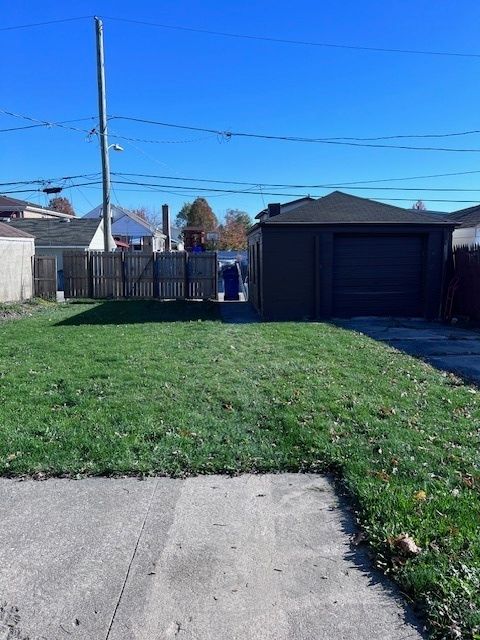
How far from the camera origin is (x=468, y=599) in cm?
227

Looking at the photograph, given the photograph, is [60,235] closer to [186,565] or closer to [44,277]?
[44,277]

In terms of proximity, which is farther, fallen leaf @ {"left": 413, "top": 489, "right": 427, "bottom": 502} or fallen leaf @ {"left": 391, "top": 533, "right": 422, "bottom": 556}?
fallen leaf @ {"left": 413, "top": 489, "right": 427, "bottom": 502}

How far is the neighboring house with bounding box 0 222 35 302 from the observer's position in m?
17.0

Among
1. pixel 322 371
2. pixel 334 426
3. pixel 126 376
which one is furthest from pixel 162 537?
pixel 322 371

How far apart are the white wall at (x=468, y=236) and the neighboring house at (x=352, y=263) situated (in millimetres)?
4691

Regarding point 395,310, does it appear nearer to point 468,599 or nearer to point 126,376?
point 126,376

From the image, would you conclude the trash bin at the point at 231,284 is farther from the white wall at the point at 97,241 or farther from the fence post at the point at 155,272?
the white wall at the point at 97,241

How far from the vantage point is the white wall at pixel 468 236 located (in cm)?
1731

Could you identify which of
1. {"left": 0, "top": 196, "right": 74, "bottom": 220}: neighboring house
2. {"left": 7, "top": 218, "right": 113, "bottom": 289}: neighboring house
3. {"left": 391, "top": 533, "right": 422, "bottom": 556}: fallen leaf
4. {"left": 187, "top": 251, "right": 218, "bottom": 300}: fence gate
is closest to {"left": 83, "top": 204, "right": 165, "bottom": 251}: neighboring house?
{"left": 0, "top": 196, "right": 74, "bottom": 220}: neighboring house

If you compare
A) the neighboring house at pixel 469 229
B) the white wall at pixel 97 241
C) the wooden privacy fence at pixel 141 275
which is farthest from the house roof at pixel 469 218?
the white wall at pixel 97 241

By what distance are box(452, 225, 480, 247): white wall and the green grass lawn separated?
11.1 meters

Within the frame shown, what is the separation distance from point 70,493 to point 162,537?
87 cm

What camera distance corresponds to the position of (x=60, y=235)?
90.2 feet

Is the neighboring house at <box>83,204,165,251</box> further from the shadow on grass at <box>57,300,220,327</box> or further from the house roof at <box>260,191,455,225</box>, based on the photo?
the house roof at <box>260,191,455,225</box>
